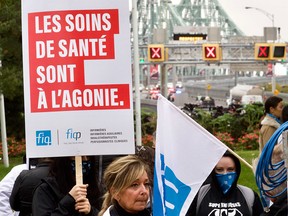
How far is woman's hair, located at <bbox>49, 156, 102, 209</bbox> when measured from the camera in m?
6.03

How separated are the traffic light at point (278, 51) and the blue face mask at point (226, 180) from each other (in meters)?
41.7

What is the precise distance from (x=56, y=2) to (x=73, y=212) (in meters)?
1.27

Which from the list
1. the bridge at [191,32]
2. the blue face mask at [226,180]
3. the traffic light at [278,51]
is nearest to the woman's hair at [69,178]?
the blue face mask at [226,180]

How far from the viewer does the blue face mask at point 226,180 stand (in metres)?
6.00

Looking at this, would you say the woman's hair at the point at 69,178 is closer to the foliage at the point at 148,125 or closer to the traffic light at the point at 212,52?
the foliage at the point at 148,125

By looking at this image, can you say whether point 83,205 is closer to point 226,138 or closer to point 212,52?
point 226,138

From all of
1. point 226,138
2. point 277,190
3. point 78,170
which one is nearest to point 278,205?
point 277,190

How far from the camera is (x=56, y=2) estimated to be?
20.2ft

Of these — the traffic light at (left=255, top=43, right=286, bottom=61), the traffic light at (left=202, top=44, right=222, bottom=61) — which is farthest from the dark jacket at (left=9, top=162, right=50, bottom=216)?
the traffic light at (left=202, top=44, right=222, bottom=61)

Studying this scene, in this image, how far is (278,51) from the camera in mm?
48219

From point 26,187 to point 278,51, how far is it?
41933mm

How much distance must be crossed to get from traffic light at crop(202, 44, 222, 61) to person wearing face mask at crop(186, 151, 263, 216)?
155 ft

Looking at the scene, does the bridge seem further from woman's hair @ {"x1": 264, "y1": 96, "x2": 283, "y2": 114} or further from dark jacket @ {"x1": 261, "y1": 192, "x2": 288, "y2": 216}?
dark jacket @ {"x1": 261, "y1": 192, "x2": 288, "y2": 216}

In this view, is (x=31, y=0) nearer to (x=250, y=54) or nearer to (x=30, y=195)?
(x=30, y=195)
